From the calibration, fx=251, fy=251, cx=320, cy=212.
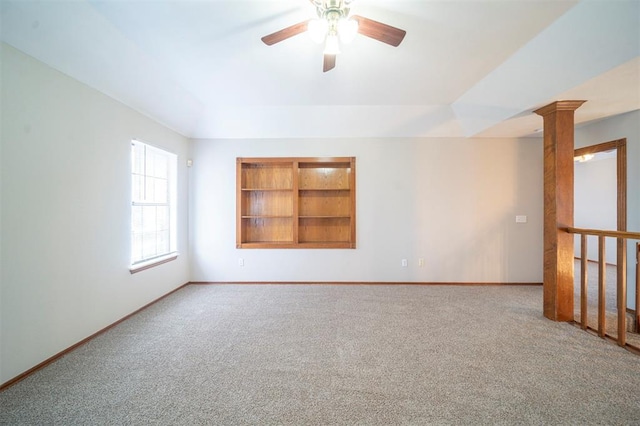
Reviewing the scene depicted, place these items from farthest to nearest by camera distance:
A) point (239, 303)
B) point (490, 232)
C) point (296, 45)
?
1. point (490, 232)
2. point (239, 303)
3. point (296, 45)

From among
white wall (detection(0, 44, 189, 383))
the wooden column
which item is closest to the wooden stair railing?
the wooden column

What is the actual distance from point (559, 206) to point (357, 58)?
2627 millimetres

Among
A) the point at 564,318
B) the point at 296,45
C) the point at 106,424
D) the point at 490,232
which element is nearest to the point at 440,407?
the point at 106,424

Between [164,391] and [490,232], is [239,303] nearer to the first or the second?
[164,391]

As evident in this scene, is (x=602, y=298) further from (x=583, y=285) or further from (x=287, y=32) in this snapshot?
(x=287, y=32)

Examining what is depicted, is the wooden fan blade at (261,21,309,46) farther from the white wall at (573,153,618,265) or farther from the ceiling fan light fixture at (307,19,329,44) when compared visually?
the white wall at (573,153,618,265)

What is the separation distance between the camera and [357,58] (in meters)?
2.38

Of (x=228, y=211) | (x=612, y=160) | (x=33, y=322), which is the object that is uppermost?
(x=612, y=160)

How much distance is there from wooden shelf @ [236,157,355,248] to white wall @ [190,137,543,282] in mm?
248

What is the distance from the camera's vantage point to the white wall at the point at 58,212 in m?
1.76

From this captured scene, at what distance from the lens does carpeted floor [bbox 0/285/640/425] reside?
152 centimetres

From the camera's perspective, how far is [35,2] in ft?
5.38

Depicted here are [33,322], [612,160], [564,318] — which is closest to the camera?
[33,322]

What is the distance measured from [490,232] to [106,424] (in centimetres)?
478
